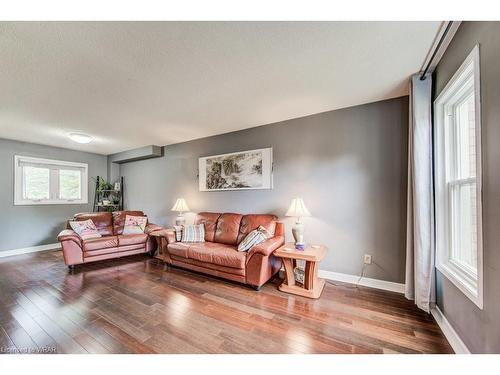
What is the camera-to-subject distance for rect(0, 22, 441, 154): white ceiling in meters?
1.44

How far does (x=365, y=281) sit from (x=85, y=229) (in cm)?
460

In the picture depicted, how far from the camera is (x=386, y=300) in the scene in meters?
2.21

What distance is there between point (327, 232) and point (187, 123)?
271 centimetres

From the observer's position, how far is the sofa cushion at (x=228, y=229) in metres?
3.18

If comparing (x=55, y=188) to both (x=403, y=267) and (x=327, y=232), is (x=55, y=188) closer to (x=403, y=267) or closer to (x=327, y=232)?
(x=327, y=232)

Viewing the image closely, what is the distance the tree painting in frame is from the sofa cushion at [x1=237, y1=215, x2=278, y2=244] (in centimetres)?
51

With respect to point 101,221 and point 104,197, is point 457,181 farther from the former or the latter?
point 104,197

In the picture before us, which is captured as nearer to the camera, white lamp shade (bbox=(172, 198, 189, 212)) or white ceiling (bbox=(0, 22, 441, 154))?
white ceiling (bbox=(0, 22, 441, 154))

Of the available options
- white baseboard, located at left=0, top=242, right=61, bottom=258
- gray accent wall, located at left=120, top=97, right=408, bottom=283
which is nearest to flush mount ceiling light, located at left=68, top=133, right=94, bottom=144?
gray accent wall, located at left=120, top=97, right=408, bottom=283

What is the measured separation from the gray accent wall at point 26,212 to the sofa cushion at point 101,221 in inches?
54.5

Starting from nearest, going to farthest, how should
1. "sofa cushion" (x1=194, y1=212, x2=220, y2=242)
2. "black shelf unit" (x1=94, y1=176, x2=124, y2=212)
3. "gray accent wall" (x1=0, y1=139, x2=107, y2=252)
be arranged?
"sofa cushion" (x1=194, y1=212, x2=220, y2=242)
"gray accent wall" (x1=0, y1=139, x2=107, y2=252)
"black shelf unit" (x1=94, y1=176, x2=124, y2=212)

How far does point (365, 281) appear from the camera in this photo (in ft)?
8.41

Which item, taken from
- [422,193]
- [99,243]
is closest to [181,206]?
[99,243]

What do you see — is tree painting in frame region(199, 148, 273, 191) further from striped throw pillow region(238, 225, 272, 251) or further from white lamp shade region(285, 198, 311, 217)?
striped throw pillow region(238, 225, 272, 251)
